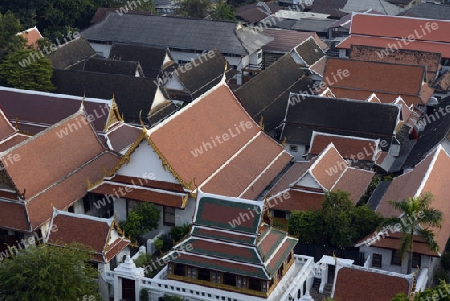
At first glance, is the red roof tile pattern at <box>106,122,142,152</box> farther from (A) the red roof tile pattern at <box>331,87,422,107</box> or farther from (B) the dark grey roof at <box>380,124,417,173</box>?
(A) the red roof tile pattern at <box>331,87,422,107</box>

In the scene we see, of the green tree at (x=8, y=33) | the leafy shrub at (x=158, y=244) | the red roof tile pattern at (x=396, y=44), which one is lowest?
the leafy shrub at (x=158, y=244)

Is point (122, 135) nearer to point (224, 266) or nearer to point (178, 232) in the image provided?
point (178, 232)

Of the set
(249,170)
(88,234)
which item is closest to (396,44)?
(249,170)

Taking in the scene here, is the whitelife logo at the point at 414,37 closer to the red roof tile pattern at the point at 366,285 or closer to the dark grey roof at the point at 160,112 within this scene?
the dark grey roof at the point at 160,112

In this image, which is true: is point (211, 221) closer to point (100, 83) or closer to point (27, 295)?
point (27, 295)

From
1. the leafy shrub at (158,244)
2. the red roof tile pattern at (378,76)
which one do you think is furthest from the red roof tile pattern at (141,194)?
the red roof tile pattern at (378,76)

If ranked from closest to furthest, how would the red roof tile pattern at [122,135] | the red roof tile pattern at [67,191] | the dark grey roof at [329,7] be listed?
the red roof tile pattern at [67,191]
the red roof tile pattern at [122,135]
the dark grey roof at [329,7]

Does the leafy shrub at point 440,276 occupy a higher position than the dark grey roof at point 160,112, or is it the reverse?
the dark grey roof at point 160,112
